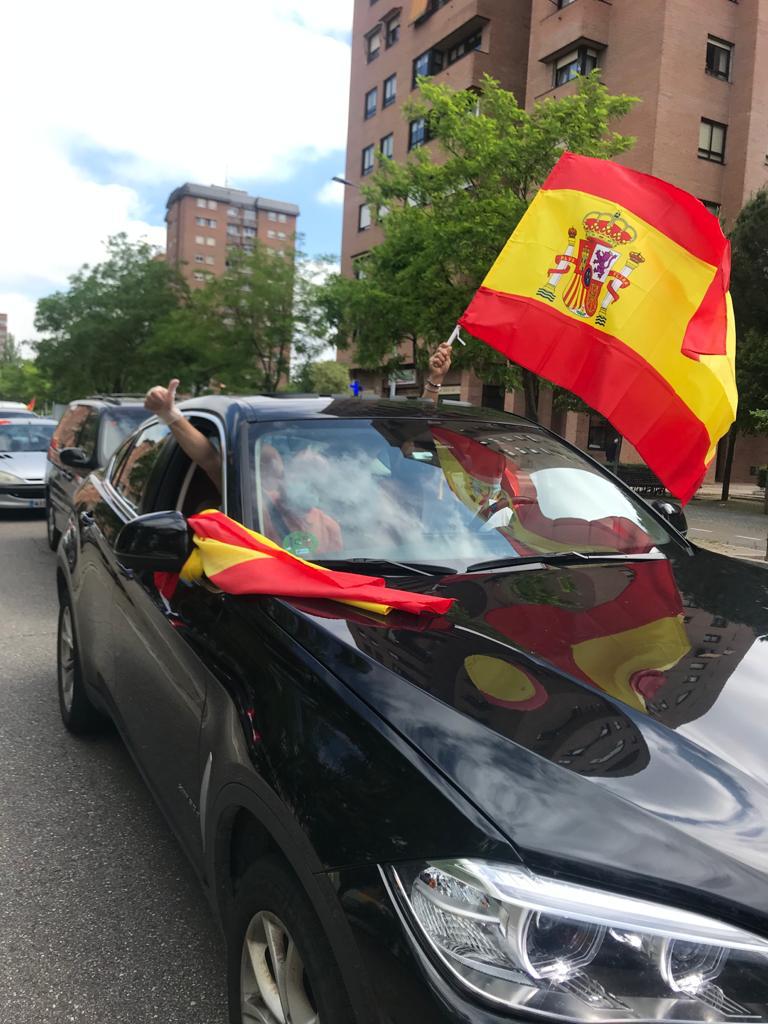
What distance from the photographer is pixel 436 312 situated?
64.6 ft

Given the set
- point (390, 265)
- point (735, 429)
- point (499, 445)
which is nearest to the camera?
point (499, 445)

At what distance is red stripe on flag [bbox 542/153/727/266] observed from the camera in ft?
14.1

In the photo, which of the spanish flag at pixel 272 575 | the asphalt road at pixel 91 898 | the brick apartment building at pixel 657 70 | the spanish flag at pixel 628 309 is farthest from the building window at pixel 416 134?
the spanish flag at pixel 272 575

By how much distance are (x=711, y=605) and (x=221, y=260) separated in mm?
117716

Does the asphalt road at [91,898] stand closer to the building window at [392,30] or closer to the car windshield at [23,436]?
the car windshield at [23,436]

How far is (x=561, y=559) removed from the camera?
2.93 metres

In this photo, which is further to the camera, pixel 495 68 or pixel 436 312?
pixel 495 68

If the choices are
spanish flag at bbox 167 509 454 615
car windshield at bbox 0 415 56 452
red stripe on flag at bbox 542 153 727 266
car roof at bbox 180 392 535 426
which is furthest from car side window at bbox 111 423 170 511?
car windshield at bbox 0 415 56 452

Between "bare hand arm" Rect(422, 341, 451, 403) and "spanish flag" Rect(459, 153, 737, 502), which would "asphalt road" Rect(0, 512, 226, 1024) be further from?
"spanish flag" Rect(459, 153, 737, 502)

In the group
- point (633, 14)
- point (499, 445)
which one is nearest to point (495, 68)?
point (633, 14)

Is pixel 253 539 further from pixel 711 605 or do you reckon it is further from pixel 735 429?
pixel 735 429

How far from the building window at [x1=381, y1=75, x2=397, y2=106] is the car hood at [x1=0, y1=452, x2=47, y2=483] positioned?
35.9 meters

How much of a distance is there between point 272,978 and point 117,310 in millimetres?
41884

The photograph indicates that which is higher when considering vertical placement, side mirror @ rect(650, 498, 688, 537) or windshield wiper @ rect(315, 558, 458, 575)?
side mirror @ rect(650, 498, 688, 537)
